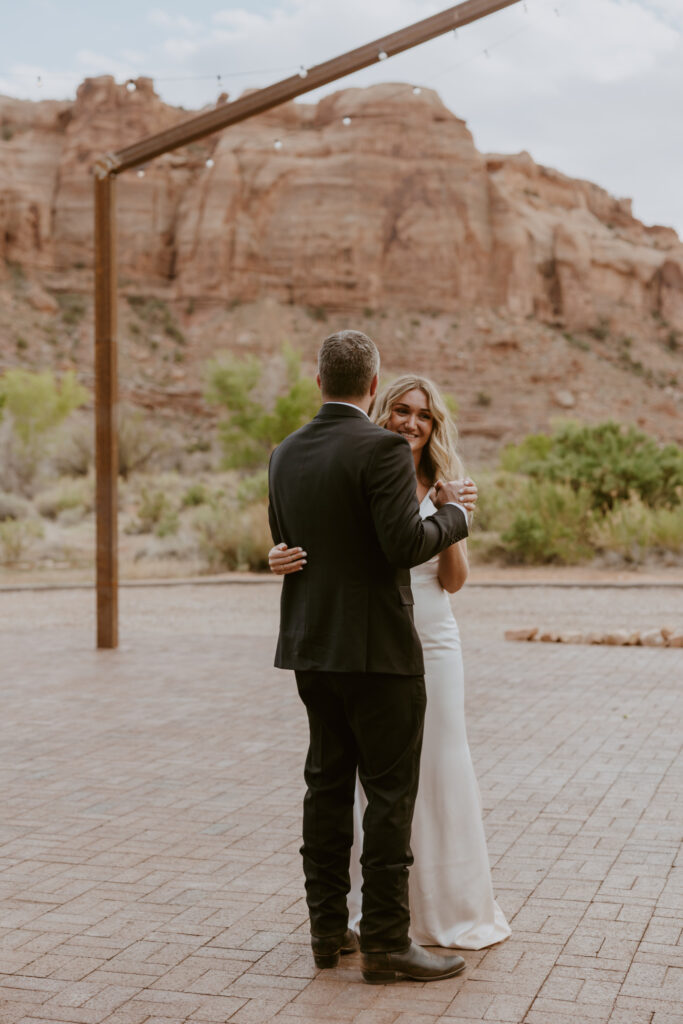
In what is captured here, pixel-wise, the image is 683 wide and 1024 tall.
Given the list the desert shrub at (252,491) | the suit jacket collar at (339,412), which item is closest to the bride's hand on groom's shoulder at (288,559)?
the suit jacket collar at (339,412)

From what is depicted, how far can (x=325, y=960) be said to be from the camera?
3756mm

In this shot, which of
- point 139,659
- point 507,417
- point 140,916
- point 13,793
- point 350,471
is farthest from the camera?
point 507,417

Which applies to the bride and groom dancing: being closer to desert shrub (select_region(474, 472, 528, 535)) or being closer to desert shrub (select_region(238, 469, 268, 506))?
desert shrub (select_region(474, 472, 528, 535))

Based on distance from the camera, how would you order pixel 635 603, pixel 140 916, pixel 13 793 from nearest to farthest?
pixel 140 916 → pixel 13 793 → pixel 635 603

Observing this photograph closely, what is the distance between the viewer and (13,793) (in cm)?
605

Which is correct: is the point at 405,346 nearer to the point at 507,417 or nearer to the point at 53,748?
the point at 507,417

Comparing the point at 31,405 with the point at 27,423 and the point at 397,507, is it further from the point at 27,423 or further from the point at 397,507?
the point at 397,507

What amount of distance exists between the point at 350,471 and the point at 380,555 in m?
0.28

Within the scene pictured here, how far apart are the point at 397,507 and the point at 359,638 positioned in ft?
1.34

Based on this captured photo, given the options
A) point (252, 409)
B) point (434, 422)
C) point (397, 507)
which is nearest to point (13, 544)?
point (434, 422)

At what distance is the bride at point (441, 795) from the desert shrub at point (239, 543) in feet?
48.0

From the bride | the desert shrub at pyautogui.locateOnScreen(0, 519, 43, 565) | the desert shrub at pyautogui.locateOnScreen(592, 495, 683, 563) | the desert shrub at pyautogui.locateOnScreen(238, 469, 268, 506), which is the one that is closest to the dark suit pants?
the bride

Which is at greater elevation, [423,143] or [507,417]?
[423,143]

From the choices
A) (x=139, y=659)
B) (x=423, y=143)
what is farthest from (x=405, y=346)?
(x=139, y=659)
